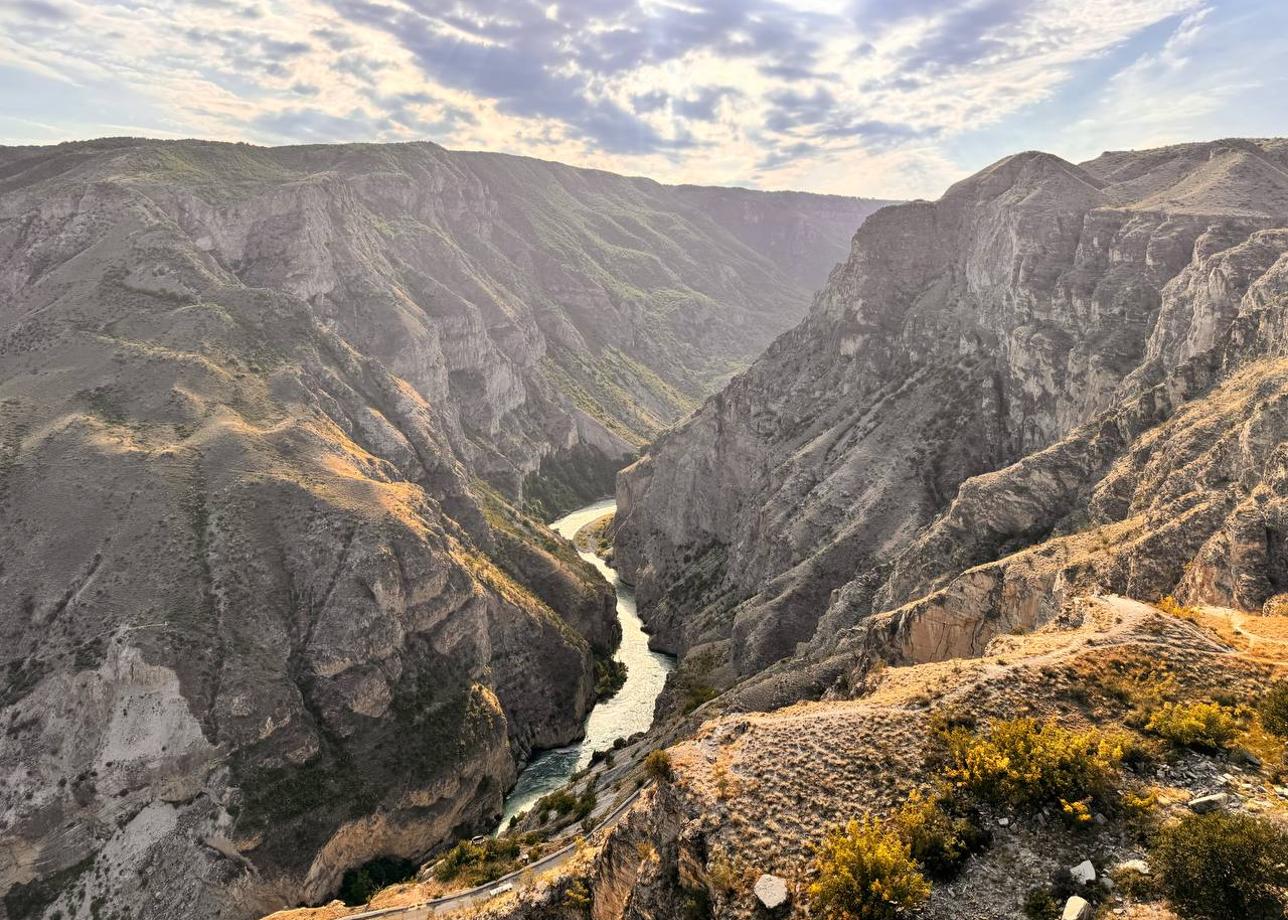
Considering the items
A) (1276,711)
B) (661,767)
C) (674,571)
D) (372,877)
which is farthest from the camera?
(674,571)

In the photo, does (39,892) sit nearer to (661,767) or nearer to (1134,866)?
(661,767)

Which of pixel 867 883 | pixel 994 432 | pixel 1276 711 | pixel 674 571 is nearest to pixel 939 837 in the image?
pixel 867 883

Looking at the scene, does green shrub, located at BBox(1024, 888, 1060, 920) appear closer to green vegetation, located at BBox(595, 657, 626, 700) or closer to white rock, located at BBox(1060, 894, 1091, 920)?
white rock, located at BBox(1060, 894, 1091, 920)

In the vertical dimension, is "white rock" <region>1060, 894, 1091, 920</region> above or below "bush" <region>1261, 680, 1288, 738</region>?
below

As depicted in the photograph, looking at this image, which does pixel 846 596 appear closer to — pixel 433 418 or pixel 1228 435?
pixel 1228 435

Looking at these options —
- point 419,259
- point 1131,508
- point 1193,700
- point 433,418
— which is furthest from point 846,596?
point 419,259

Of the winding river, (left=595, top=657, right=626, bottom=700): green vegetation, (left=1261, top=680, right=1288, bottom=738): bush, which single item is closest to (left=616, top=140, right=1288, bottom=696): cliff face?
the winding river

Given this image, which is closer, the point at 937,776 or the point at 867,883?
the point at 867,883
